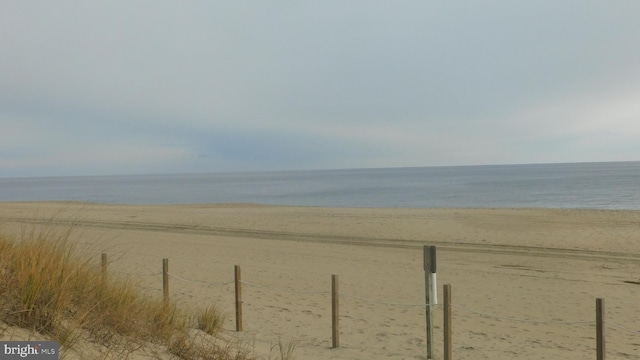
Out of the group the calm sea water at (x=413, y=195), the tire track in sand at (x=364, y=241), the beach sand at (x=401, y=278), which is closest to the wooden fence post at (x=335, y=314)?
the beach sand at (x=401, y=278)

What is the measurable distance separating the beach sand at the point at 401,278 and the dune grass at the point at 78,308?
5.45 ft

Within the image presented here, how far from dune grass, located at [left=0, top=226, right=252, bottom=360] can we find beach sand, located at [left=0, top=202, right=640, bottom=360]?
1.66m

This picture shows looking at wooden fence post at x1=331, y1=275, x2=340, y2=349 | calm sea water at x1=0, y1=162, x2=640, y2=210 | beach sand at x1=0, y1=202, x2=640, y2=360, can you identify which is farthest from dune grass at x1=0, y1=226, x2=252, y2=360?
calm sea water at x1=0, y1=162, x2=640, y2=210

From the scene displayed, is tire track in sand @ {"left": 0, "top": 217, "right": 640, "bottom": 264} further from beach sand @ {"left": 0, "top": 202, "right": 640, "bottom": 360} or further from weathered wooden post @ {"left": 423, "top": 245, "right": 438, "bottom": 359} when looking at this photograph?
weathered wooden post @ {"left": 423, "top": 245, "right": 438, "bottom": 359}

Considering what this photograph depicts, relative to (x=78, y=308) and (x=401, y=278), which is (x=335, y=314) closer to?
(x=78, y=308)

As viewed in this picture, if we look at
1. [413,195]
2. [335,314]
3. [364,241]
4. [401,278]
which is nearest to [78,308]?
[335,314]

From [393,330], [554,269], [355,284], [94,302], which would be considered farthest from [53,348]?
[554,269]

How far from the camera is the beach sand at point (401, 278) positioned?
24.1 ft

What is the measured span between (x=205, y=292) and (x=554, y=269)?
9.31 m

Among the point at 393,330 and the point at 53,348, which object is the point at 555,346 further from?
the point at 53,348

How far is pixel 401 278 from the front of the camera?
39.8 feet

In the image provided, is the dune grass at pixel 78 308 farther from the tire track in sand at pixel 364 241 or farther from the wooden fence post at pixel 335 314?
the tire track in sand at pixel 364 241

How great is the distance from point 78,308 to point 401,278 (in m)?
9.05

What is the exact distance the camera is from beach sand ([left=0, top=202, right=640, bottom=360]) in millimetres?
7332
